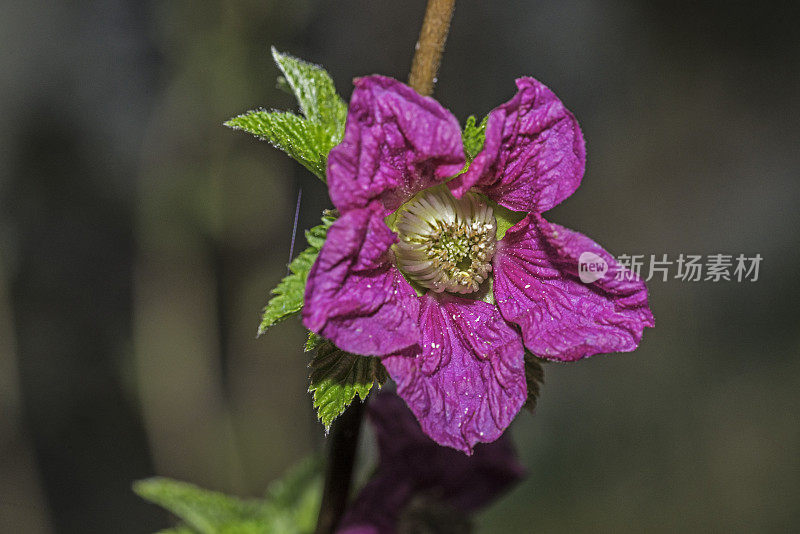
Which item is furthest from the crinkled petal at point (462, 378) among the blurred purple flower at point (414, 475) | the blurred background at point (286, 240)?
the blurred background at point (286, 240)

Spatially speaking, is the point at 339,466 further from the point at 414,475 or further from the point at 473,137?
the point at 473,137

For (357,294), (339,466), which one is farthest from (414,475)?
(357,294)

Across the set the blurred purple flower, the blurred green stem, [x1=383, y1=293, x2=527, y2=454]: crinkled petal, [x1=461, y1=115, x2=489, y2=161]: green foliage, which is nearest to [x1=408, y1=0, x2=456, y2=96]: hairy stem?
the blurred green stem

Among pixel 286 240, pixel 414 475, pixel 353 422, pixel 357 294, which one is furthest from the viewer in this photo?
pixel 286 240

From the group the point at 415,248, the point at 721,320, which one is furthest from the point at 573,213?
the point at 415,248

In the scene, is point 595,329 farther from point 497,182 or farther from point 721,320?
point 721,320

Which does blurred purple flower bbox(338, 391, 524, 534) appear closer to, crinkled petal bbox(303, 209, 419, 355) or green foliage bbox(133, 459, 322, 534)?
green foliage bbox(133, 459, 322, 534)
